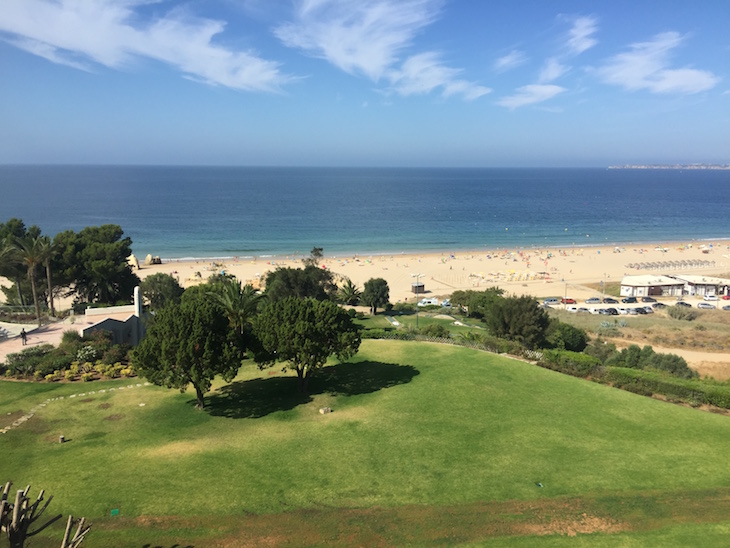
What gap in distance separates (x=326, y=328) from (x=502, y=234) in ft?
319

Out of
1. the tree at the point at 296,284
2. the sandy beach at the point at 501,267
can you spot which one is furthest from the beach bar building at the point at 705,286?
the tree at the point at 296,284

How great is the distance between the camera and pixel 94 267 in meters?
41.6

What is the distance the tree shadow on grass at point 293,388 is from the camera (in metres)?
23.3

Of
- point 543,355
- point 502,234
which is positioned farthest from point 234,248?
point 543,355

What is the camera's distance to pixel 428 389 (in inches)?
974

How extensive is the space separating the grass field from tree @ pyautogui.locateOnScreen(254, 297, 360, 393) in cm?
208

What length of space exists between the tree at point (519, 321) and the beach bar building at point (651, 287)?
29355 millimetres

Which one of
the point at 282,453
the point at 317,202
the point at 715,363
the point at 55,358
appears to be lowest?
the point at 715,363

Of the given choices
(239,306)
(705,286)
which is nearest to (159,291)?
(239,306)

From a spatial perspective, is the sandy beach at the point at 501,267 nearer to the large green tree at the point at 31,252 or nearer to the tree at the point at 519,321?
the tree at the point at 519,321

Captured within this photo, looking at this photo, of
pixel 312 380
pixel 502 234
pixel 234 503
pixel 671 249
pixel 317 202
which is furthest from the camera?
pixel 317 202

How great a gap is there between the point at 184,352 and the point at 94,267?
83.5 ft

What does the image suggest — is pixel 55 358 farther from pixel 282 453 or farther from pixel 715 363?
pixel 715 363

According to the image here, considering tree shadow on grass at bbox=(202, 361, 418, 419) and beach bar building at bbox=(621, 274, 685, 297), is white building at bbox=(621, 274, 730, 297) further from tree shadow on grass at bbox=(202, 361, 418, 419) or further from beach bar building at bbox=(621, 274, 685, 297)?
tree shadow on grass at bbox=(202, 361, 418, 419)
